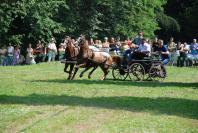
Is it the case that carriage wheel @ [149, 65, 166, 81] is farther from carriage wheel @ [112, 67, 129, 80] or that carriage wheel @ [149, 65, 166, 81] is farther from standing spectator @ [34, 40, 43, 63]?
standing spectator @ [34, 40, 43, 63]

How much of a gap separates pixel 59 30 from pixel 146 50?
17.6 meters

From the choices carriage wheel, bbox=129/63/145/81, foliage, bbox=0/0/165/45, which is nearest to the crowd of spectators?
foliage, bbox=0/0/165/45

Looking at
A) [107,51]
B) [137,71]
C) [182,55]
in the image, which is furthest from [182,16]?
[137,71]

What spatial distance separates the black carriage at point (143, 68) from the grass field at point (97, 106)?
644 millimetres

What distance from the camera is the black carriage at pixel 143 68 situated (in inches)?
916

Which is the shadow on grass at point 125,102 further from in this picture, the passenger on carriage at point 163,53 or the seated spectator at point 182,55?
the seated spectator at point 182,55

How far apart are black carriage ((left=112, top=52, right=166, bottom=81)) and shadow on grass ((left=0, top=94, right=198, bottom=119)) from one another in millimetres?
6039

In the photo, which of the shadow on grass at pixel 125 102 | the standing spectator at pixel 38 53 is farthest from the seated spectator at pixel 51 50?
the shadow on grass at pixel 125 102

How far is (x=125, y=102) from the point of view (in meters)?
16.1

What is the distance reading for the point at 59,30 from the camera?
133 ft

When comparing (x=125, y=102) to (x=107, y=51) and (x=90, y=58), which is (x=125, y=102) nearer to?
(x=90, y=58)

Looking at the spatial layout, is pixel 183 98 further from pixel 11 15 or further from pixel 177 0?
Result: pixel 177 0

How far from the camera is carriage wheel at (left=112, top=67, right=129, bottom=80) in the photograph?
2372cm

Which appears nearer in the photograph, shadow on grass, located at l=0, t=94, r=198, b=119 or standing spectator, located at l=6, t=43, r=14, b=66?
shadow on grass, located at l=0, t=94, r=198, b=119
